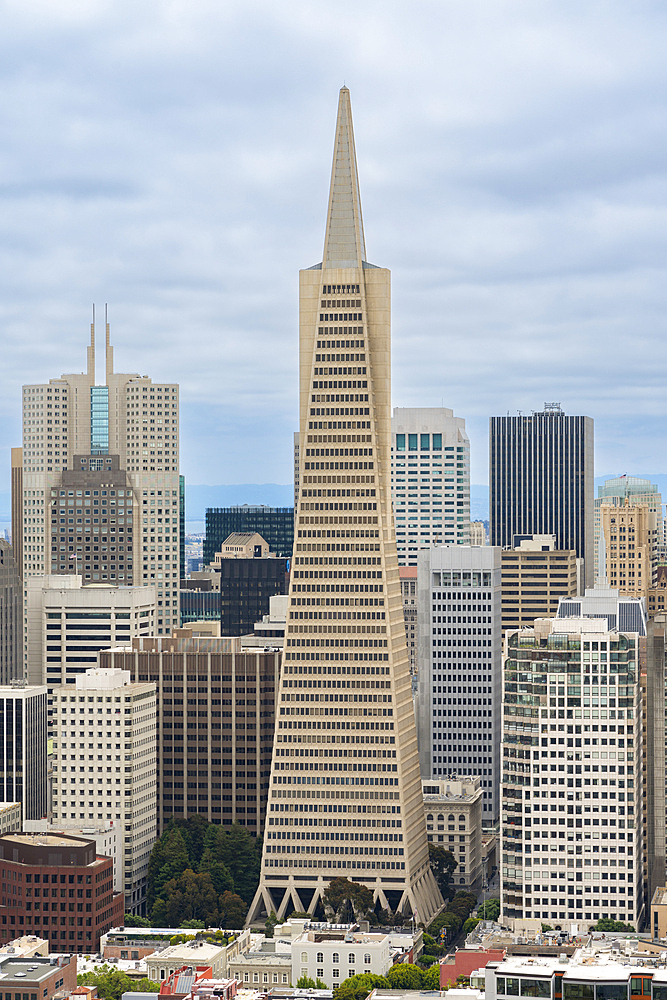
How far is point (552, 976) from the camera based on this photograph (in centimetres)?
16725

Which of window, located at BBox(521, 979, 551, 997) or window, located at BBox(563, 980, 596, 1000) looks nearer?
window, located at BBox(563, 980, 596, 1000)

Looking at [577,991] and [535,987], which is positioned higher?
[577,991]

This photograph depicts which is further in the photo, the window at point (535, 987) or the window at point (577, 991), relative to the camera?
the window at point (535, 987)

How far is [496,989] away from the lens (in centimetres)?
17125

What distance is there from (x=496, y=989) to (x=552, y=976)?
6495 millimetres

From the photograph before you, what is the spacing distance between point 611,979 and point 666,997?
16.3 ft

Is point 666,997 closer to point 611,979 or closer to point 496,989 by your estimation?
point 611,979

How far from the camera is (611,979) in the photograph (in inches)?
6516

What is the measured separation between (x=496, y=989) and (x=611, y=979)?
11.4 meters

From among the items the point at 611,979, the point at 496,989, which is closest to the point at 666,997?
the point at 611,979

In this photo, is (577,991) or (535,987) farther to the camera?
(535,987)

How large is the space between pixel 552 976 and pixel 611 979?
5279mm
